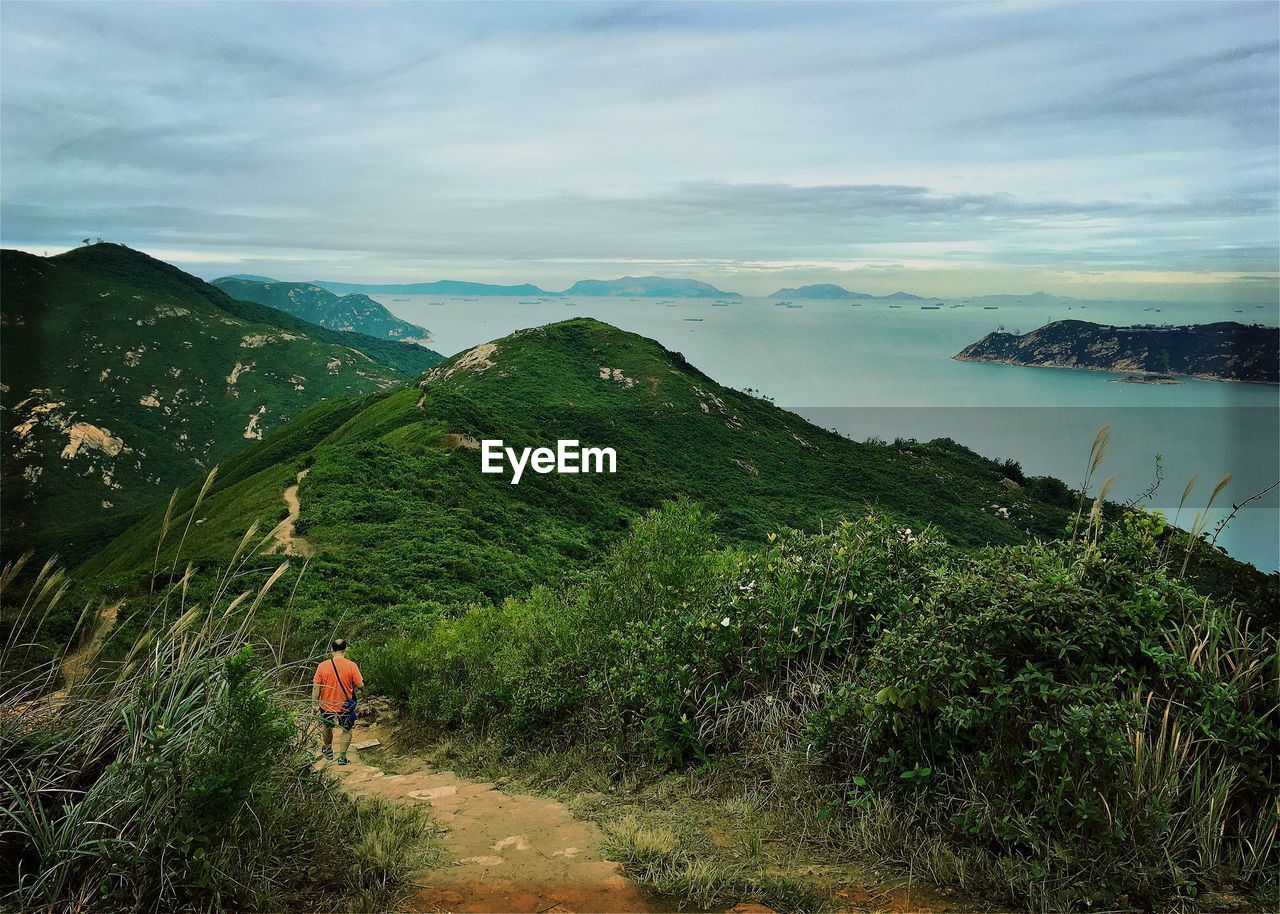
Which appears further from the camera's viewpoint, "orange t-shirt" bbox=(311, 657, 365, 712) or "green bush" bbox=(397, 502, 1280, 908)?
"orange t-shirt" bbox=(311, 657, 365, 712)

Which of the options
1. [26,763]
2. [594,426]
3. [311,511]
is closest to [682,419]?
[594,426]

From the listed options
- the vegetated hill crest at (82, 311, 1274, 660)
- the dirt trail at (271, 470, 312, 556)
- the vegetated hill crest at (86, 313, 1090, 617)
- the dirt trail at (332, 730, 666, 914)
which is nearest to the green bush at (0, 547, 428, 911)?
the dirt trail at (332, 730, 666, 914)

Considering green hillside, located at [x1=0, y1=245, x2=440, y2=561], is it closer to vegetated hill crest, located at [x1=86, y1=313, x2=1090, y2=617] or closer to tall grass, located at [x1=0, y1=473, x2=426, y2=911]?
vegetated hill crest, located at [x1=86, y1=313, x2=1090, y2=617]

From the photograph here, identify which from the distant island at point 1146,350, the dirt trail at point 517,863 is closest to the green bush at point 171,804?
the dirt trail at point 517,863

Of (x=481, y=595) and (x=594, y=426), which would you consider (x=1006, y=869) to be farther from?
(x=594, y=426)

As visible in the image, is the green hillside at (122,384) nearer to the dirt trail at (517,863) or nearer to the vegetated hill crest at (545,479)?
the vegetated hill crest at (545,479)
